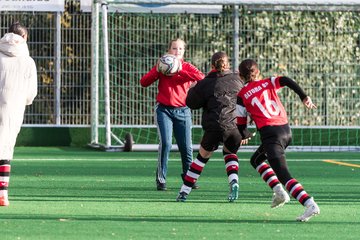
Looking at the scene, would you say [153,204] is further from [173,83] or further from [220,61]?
[173,83]

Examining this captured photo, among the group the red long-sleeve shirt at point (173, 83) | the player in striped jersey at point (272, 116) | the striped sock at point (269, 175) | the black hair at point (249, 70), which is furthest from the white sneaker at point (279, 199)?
the red long-sleeve shirt at point (173, 83)

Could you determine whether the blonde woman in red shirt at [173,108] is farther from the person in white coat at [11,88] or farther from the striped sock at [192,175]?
the person in white coat at [11,88]

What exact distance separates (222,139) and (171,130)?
158 cm

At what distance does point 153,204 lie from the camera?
1332 centimetres

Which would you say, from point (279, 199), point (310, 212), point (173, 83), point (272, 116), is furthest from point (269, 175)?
point (173, 83)

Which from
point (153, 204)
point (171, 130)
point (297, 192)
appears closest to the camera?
point (297, 192)

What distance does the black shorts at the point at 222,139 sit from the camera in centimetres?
1405

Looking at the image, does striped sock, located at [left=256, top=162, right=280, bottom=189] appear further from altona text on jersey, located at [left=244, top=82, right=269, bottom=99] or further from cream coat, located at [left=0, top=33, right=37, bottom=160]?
cream coat, located at [left=0, top=33, right=37, bottom=160]

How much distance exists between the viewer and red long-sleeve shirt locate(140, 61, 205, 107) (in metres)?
15.5

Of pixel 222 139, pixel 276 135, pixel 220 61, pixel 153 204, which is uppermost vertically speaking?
pixel 220 61

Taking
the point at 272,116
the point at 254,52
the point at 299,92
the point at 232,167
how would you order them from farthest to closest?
the point at 254,52 → the point at 232,167 → the point at 272,116 → the point at 299,92

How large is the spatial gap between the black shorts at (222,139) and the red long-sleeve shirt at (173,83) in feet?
4.81

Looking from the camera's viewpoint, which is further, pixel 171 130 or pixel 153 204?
pixel 171 130

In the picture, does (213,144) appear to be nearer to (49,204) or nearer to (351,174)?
(49,204)
